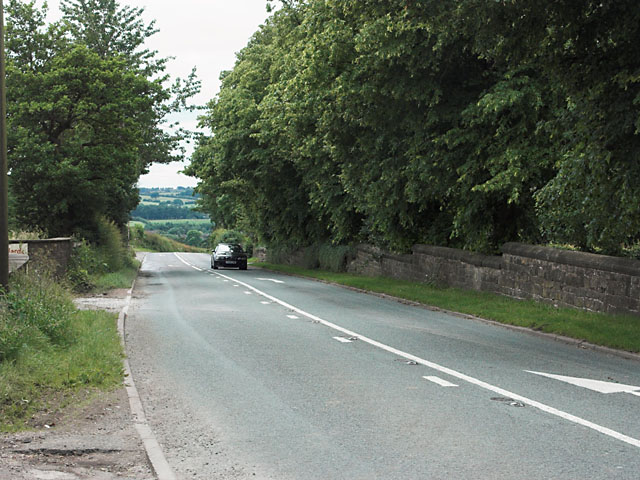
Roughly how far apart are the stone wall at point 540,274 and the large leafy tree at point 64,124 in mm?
13322

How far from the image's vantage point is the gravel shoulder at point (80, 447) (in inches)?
216

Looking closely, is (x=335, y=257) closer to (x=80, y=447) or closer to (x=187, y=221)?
(x=80, y=447)

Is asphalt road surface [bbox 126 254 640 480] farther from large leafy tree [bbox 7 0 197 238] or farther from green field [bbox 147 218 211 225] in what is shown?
green field [bbox 147 218 211 225]

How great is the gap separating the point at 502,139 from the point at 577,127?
6243mm

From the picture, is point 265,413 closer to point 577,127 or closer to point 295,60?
point 577,127

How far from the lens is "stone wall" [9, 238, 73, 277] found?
64.5ft

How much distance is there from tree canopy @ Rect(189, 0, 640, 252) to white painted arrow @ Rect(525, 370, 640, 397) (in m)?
3.60

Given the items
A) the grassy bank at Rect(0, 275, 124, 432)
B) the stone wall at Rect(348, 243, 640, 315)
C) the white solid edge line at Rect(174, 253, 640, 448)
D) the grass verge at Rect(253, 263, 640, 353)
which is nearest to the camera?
the white solid edge line at Rect(174, 253, 640, 448)

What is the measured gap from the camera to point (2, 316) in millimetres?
9461

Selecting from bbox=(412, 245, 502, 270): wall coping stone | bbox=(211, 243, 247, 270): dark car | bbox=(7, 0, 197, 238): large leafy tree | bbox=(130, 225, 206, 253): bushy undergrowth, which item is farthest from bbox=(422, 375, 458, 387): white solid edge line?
bbox=(130, 225, 206, 253): bushy undergrowth

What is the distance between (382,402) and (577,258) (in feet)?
31.0

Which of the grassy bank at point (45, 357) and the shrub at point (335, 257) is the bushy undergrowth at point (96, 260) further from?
the grassy bank at point (45, 357)

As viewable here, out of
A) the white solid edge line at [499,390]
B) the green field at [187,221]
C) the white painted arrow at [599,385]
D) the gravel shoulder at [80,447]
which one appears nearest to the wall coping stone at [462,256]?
the white solid edge line at [499,390]

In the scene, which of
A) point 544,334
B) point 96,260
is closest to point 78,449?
point 544,334
